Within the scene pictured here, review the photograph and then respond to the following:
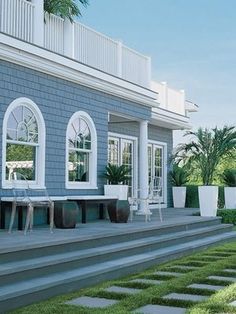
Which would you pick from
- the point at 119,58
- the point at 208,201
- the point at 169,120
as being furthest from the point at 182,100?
the point at 119,58

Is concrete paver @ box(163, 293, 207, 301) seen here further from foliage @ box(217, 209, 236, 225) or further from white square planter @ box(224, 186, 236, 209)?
white square planter @ box(224, 186, 236, 209)

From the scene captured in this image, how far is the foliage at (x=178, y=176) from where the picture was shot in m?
18.1

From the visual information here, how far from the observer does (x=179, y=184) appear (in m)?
18.2

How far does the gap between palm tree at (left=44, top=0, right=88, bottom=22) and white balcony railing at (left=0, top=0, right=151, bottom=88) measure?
0.27 metres

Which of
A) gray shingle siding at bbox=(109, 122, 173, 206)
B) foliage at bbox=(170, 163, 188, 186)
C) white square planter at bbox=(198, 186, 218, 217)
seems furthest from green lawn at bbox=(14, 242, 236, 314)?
foliage at bbox=(170, 163, 188, 186)

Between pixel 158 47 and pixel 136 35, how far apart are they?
1712 millimetres

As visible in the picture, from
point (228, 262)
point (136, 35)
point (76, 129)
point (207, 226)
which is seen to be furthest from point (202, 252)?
point (136, 35)

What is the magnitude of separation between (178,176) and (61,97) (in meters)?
8.88

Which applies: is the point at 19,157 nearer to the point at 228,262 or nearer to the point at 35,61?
the point at 35,61

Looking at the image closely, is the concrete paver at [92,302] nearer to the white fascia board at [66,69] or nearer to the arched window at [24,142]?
the arched window at [24,142]

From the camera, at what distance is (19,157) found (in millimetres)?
9133

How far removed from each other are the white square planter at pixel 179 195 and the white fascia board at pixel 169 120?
7.08 feet

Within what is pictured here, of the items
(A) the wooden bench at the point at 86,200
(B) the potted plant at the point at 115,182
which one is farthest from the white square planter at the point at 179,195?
(A) the wooden bench at the point at 86,200

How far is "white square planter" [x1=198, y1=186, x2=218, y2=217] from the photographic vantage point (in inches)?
520
